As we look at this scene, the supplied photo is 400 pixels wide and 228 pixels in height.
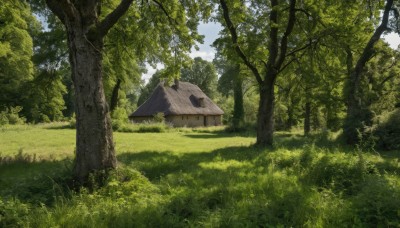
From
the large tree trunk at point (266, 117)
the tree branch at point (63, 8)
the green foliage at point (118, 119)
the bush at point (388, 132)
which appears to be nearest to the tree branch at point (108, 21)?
the tree branch at point (63, 8)

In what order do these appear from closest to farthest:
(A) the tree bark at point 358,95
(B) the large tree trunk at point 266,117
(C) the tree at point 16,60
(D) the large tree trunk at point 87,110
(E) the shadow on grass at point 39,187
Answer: (E) the shadow on grass at point 39,187 < (D) the large tree trunk at point 87,110 < (B) the large tree trunk at point 266,117 < (A) the tree bark at point 358,95 < (C) the tree at point 16,60

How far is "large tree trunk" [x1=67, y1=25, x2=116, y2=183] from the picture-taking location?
8.34 metres

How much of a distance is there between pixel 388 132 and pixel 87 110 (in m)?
15.0

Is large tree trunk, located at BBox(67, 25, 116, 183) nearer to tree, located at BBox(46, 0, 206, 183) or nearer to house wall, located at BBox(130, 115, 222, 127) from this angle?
tree, located at BBox(46, 0, 206, 183)

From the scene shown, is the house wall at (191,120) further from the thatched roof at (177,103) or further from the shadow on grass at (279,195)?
the shadow on grass at (279,195)

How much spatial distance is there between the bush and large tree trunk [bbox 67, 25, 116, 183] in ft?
45.5

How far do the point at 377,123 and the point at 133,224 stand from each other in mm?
15757

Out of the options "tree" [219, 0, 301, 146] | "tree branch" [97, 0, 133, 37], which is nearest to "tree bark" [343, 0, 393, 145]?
"tree" [219, 0, 301, 146]

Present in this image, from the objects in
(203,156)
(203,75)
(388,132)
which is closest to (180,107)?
(203,75)

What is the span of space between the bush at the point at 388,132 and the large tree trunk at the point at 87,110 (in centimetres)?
1387

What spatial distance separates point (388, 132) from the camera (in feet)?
57.7

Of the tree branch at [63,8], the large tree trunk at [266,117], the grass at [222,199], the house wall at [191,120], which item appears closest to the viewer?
the grass at [222,199]

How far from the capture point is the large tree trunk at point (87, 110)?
8.34 m

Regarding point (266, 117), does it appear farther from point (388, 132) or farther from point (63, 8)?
point (63, 8)
